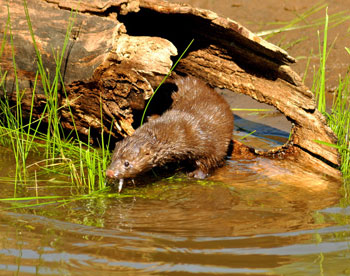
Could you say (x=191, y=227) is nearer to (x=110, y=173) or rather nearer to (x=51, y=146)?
(x=110, y=173)

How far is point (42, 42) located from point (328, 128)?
109 inches

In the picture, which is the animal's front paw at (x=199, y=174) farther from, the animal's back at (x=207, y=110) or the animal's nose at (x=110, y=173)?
the animal's nose at (x=110, y=173)

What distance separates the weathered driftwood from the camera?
480 cm

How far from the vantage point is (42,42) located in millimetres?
4961

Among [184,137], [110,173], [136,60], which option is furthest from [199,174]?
[136,60]

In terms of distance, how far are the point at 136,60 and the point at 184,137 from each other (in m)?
0.87

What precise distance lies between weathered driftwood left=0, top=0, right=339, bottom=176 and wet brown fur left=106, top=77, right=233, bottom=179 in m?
0.28

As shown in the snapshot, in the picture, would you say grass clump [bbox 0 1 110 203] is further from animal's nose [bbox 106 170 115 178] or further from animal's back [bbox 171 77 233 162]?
animal's back [bbox 171 77 233 162]

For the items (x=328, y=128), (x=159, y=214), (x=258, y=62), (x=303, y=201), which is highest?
(x=258, y=62)

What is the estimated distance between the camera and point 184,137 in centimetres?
511

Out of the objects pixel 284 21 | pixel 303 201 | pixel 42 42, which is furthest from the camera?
pixel 284 21

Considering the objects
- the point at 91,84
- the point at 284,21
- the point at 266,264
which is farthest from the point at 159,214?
the point at 284,21

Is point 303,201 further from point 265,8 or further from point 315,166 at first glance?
point 265,8

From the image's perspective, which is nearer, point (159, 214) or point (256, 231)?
point (256, 231)
